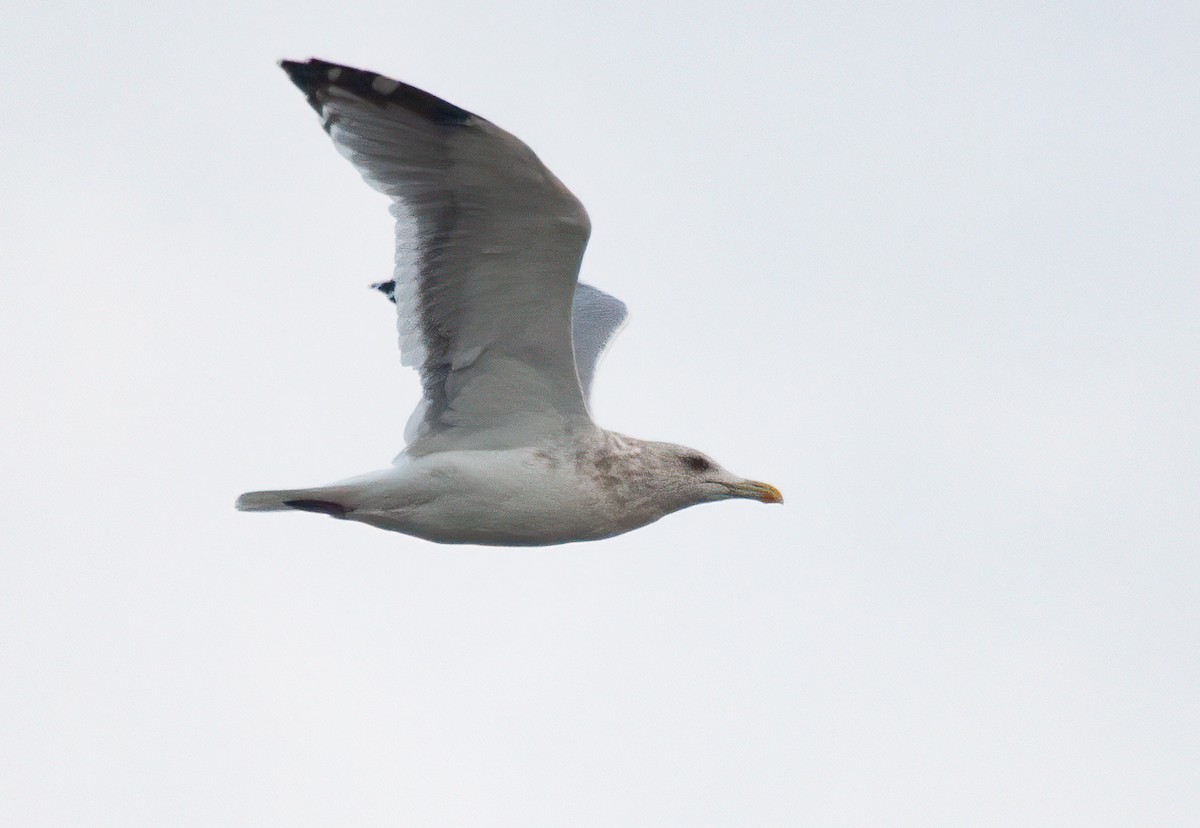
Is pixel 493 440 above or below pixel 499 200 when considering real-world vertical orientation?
below

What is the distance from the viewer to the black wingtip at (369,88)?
7.39 meters

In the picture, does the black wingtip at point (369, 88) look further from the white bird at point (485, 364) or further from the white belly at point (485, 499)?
the white belly at point (485, 499)

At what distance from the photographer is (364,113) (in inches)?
298

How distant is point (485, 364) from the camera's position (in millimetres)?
8453

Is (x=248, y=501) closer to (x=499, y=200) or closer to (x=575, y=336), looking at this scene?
(x=499, y=200)

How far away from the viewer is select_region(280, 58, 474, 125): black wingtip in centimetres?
739

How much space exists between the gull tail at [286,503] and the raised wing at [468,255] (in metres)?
0.58

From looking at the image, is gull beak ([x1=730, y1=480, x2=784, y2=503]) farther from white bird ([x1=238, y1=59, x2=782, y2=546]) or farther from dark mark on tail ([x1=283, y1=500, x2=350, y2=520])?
dark mark on tail ([x1=283, y1=500, x2=350, y2=520])

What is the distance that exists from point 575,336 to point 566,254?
265cm

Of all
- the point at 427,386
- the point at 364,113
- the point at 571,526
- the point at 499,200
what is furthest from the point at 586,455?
the point at 364,113

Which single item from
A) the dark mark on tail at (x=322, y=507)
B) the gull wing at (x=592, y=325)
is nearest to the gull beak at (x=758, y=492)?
the gull wing at (x=592, y=325)

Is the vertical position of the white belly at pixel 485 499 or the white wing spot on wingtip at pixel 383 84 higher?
the white wing spot on wingtip at pixel 383 84

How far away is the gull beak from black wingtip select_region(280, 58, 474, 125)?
2747mm

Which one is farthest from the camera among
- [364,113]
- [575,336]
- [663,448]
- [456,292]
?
[575,336]
